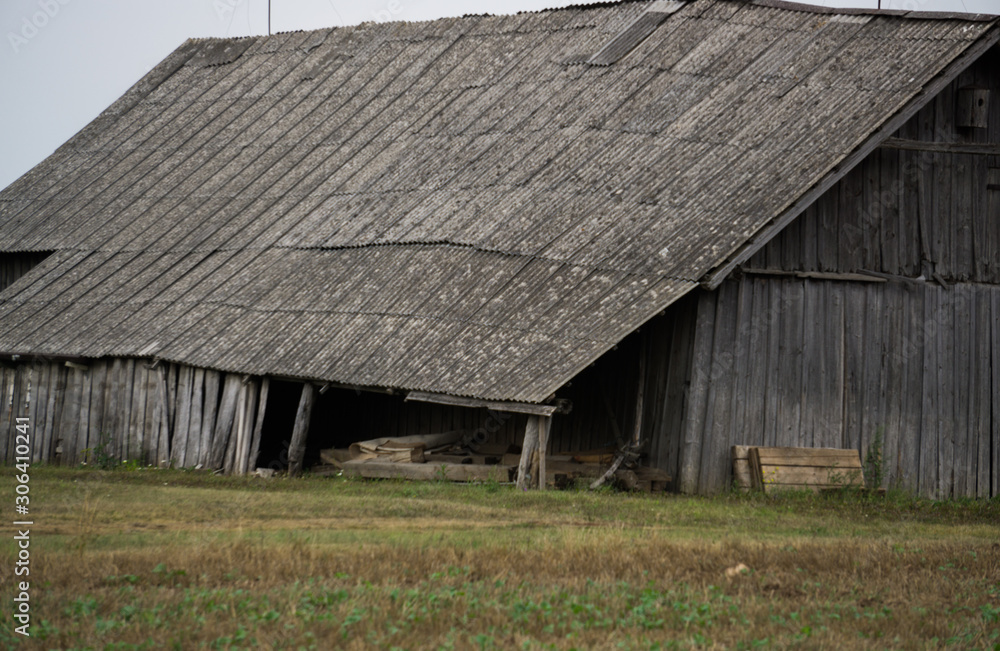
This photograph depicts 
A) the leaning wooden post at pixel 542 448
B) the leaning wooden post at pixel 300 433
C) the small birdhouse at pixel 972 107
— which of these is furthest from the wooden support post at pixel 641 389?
the small birdhouse at pixel 972 107

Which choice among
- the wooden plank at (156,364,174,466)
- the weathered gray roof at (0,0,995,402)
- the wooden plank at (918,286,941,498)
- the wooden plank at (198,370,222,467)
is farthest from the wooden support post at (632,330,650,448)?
the wooden plank at (156,364,174,466)

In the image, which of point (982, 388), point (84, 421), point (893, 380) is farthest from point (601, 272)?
point (84, 421)

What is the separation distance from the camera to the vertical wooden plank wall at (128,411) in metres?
19.8

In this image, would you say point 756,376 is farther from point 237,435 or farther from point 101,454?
point 101,454

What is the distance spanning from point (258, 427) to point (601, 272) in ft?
20.3

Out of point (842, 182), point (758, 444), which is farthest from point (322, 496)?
point (842, 182)

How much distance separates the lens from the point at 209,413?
20.0 m

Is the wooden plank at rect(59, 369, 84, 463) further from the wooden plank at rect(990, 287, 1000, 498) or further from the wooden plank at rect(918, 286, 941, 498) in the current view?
the wooden plank at rect(990, 287, 1000, 498)

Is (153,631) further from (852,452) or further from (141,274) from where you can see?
(141,274)

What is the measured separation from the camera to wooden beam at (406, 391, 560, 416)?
1585cm

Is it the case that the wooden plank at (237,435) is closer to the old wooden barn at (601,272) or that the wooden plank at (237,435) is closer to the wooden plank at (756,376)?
the old wooden barn at (601,272)

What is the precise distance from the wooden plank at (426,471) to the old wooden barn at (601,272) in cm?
91

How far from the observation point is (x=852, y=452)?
17266 mm

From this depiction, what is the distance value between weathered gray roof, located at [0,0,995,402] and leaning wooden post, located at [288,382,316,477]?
609 mm
